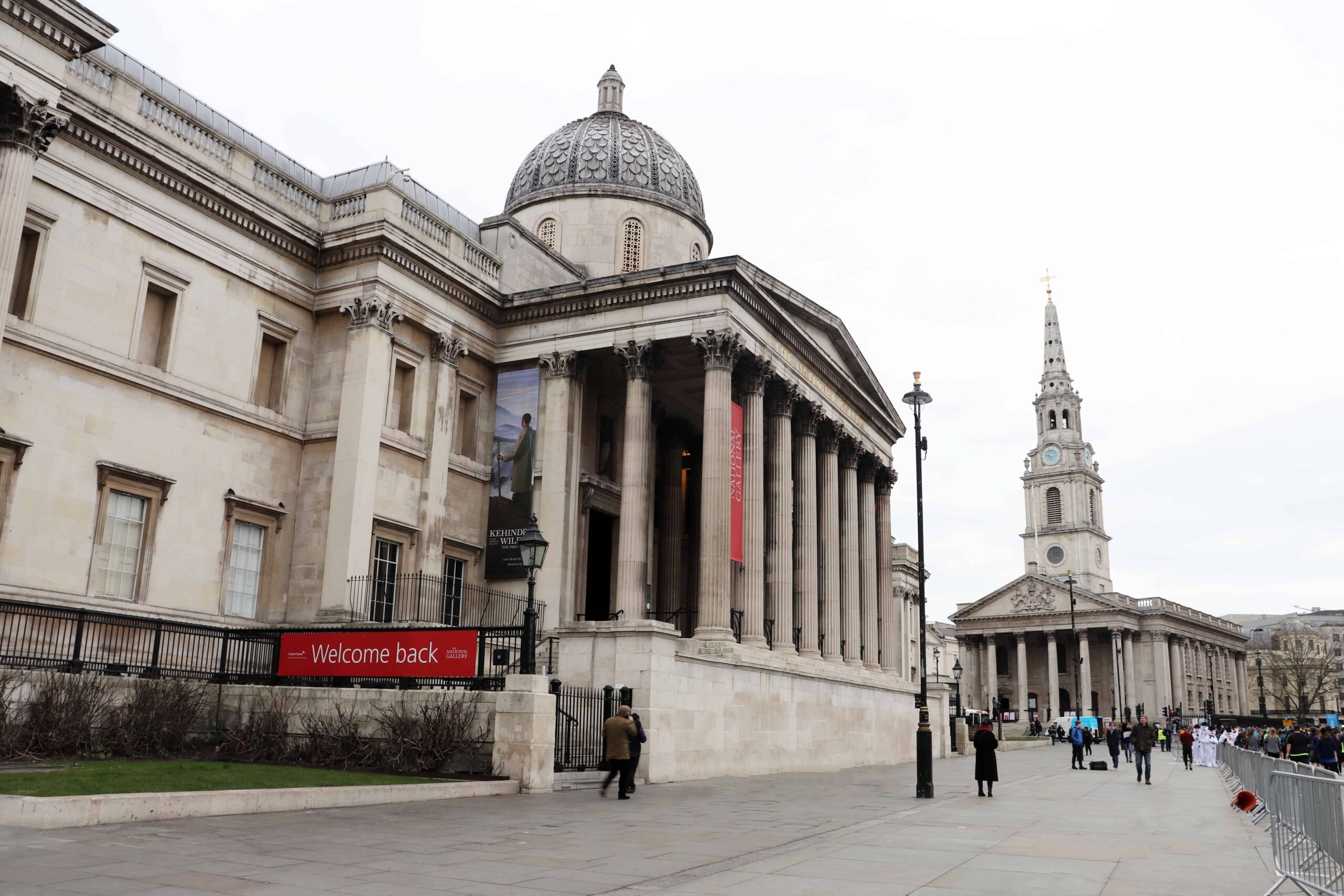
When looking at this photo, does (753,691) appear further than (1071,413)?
No

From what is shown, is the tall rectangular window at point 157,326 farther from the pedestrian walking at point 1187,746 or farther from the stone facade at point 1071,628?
the stone facade at point 1071,628

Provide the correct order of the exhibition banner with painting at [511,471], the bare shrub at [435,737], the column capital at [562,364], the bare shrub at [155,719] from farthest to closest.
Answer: the column capital at [562,364] → the exhibition banner with painting at [511,471] → the bare shrub at [435,737] → the bare shrub at [155,719]

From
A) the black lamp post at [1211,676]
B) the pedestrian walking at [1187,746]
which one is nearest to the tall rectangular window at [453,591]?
the pedestrian walking at [1187,746]

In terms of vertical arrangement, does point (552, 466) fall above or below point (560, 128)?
below

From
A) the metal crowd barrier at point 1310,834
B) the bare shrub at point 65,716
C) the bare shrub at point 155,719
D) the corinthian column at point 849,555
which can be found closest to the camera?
the metal crowd barrier at point 1310,834

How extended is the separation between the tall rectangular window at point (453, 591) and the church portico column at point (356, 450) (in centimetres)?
350

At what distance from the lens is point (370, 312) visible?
28297mm

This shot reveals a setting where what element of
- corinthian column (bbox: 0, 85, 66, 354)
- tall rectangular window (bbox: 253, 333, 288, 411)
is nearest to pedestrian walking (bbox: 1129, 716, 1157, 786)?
tall rectangular window (bbox: 253, 333, 288, 411)

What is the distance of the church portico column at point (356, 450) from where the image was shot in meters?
26.6

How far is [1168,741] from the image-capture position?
62312 millimetres

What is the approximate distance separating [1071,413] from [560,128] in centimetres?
10083

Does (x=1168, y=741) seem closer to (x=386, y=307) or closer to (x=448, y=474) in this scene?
(x=448, y=474)

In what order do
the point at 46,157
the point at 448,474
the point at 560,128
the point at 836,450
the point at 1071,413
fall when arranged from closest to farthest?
the point at 46,157 → the point at 448,474 → the point at 836,450 → the point at 560,128 → the point at 1071,413

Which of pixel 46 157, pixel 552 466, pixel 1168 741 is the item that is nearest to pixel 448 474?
pixel 552 466
